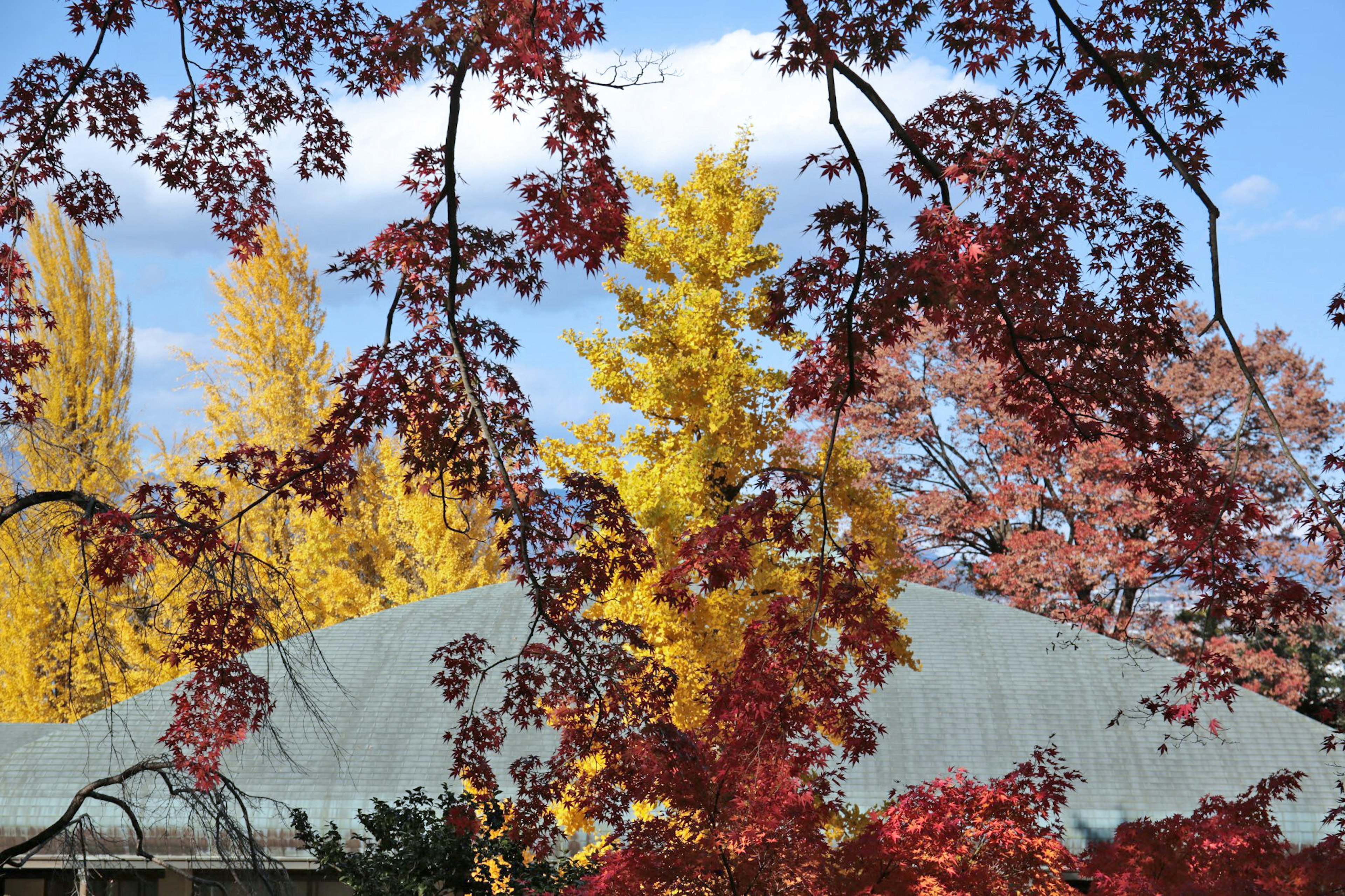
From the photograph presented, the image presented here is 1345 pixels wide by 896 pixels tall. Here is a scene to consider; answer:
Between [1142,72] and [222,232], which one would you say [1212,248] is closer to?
[1142,72]

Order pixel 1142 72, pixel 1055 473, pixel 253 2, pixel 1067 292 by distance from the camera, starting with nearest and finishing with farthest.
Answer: pixel 1142 72 → pixel 1067 292 → pixel 253 2 → pixel 1055 473

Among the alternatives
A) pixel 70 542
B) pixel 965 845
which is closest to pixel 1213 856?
pixel 965 845

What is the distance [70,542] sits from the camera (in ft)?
62.3

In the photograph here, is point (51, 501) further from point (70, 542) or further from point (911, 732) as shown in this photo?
point (70, 542)

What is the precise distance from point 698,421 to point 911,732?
176 inches

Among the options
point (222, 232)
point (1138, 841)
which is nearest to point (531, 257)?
point (222, 232)

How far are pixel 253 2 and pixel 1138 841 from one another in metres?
8.14

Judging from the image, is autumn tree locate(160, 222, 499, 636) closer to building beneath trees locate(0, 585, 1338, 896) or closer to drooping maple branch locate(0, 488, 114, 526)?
building beneath trees locate(0, 585, 1338, 896)

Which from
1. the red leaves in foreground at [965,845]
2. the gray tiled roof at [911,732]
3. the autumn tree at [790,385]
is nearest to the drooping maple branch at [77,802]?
the autumn tree at [790,385]

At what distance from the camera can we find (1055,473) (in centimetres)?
1991

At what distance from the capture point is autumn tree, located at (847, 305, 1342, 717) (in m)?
19.1

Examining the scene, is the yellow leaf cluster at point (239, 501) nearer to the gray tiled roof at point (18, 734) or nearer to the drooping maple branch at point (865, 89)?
the gray tiled roof at point (18, 734)

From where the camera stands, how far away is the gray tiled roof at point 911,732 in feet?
38.7

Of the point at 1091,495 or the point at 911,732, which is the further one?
the point at 1091,495
